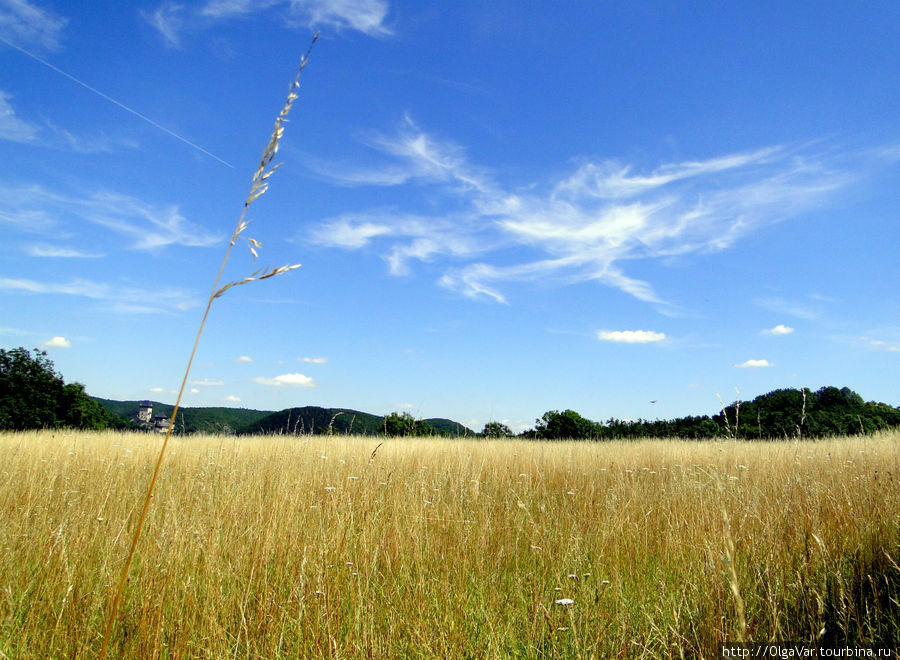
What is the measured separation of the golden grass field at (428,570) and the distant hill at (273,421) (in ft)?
3.27

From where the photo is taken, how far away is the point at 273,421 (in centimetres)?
1459

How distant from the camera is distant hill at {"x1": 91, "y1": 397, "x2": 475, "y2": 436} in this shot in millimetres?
7127

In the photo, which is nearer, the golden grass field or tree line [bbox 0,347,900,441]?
the golden grass field

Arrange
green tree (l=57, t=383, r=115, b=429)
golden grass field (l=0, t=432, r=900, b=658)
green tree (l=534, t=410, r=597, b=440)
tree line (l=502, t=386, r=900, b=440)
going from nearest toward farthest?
golden grass field (l=0, t=432, r=900, b=658) < tree line (l=502, t=386, r=900, b=440) < green tree (l=534, t=410, r=597, b=440) < green tree (l=57, t=383, r=115, b=429)

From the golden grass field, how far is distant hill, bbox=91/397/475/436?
997 mm

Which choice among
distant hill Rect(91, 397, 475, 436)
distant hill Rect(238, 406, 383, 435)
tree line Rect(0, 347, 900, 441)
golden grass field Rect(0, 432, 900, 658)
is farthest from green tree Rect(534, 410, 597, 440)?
golden grass field Rect(0, 432, 900, 658)

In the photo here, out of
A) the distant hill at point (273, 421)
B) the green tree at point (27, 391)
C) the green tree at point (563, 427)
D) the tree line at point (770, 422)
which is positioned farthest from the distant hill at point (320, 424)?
the green tree at point (27, 391)

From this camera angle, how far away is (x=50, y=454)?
7.59 meters

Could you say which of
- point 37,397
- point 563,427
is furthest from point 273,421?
point 37,397

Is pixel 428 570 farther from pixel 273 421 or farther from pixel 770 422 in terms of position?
pixel 770 422

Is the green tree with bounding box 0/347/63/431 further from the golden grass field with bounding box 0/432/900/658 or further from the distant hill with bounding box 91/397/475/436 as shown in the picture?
the golden grass field with bounding box 0/432/900/658

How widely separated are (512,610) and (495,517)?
1.88m

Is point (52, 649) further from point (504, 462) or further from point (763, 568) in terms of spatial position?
point (504, 462)

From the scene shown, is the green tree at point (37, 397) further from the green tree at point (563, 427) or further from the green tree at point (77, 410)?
the green tree at point (563, 427)
